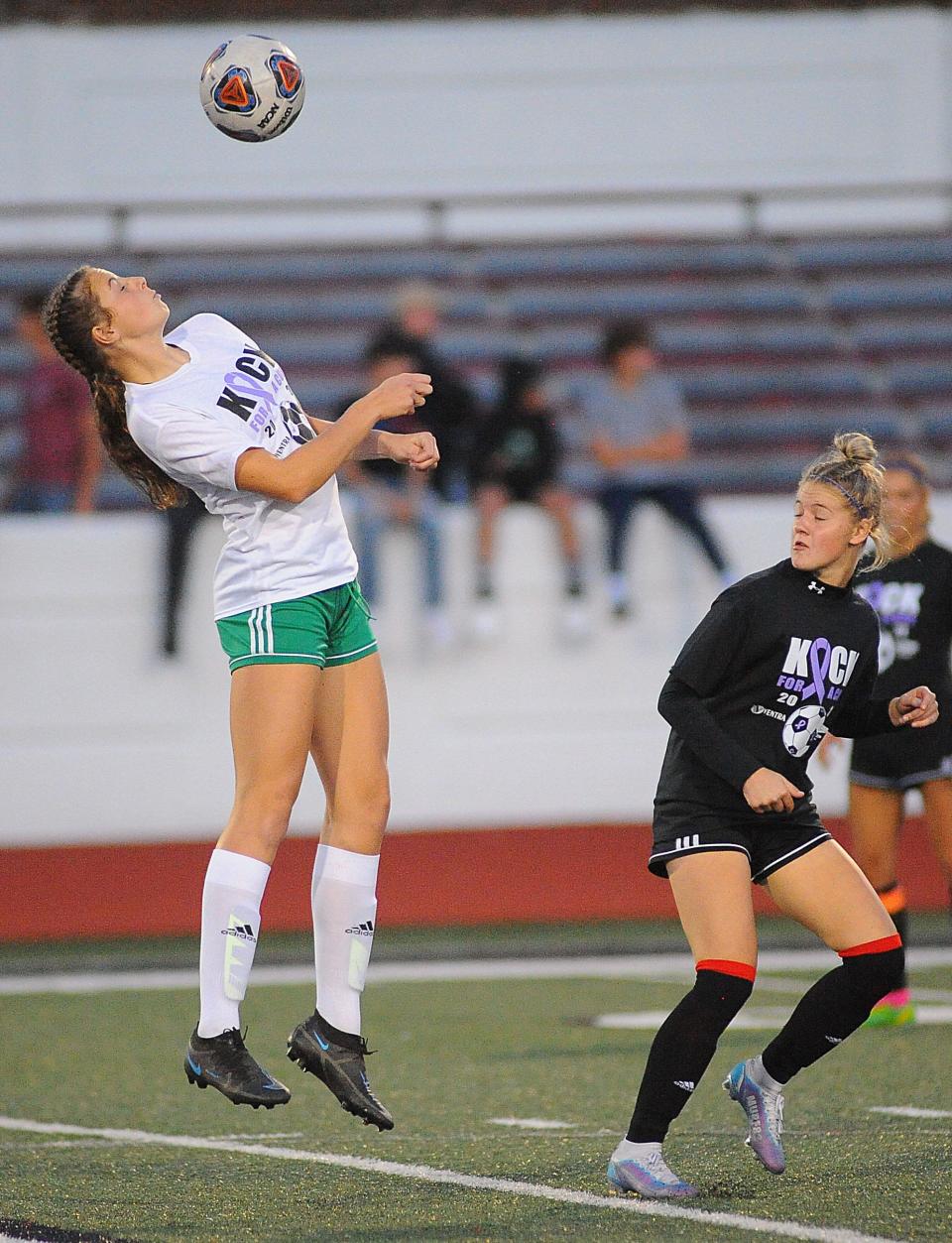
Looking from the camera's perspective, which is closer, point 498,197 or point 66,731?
point 66,731

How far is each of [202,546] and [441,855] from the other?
2.21m

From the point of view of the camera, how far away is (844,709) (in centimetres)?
466

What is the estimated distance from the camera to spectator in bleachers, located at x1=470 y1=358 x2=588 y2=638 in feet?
36.8

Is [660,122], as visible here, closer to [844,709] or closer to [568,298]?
[568,298]

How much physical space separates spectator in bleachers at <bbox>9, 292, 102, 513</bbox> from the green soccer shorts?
22.2ft

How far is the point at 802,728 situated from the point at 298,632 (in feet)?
3.85

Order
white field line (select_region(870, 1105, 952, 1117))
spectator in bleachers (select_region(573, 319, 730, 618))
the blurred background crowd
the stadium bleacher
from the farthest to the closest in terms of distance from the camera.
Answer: the stadium bleacher → spectator in bleachers (select_region(573, 319, 730, 618)) → the blurred background crowd → white field line (select_region(870, 1105, 952, 1117))

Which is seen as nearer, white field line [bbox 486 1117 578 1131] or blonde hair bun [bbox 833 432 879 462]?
blonde hair bun [bbox 833 432 879 462]

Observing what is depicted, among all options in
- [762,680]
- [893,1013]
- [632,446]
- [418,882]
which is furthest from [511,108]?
[762,680]

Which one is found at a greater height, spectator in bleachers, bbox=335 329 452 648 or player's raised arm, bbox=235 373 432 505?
player's raised arm, bbox=235 373 432 505

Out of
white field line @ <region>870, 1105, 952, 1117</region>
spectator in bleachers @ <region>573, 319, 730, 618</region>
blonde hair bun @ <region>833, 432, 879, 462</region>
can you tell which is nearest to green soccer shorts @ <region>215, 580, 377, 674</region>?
blonde hair bun @ <region>833, 432, 879, 462</region>

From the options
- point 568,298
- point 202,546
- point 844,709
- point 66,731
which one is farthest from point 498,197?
point 844,709

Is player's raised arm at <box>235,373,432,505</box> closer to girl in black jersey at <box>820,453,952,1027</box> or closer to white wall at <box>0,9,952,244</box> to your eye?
girl in black jersey at <box>820,453,952,1027</box>

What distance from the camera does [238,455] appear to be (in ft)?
14.6
